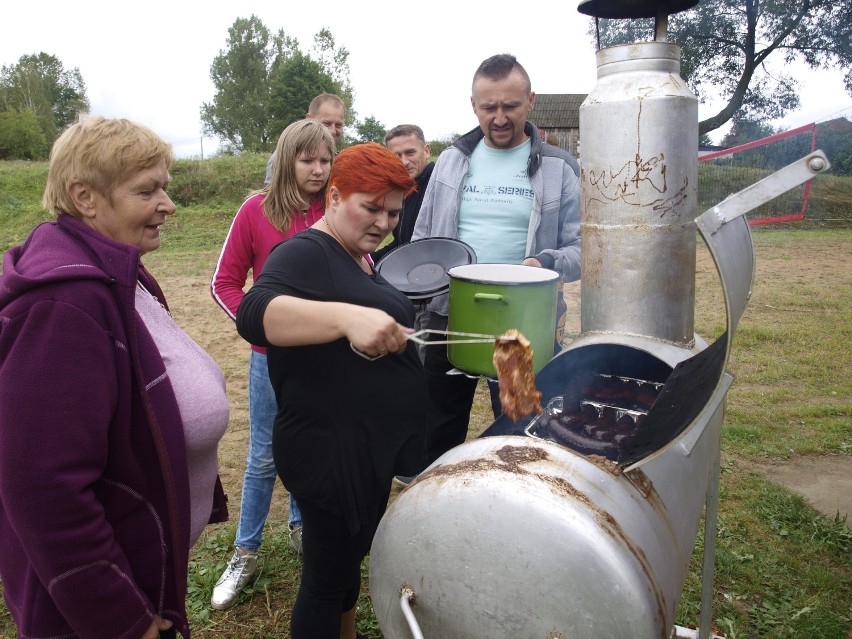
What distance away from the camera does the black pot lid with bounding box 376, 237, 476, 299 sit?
255cm

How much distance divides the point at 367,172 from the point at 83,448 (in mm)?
1012

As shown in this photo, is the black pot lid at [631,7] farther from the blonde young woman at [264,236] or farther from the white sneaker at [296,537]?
the white sneaker at [296,537]

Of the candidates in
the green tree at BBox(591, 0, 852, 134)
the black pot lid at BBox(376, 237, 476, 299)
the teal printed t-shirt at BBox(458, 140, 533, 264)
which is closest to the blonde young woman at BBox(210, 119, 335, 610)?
the black pot lid at BBox(376, 237, 476, 299)

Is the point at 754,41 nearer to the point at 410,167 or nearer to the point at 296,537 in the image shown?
the point at 410,167

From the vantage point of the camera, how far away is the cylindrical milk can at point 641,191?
79.8 inches

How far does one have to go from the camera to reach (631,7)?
91.4 inches

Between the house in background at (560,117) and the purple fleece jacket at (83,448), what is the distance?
23.6 metres

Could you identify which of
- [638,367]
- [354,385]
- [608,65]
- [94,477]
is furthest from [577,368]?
[94,477]

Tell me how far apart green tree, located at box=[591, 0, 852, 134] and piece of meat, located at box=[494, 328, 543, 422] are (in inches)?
117

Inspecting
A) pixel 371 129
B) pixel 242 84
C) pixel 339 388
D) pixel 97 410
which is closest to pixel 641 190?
pixel 339 388

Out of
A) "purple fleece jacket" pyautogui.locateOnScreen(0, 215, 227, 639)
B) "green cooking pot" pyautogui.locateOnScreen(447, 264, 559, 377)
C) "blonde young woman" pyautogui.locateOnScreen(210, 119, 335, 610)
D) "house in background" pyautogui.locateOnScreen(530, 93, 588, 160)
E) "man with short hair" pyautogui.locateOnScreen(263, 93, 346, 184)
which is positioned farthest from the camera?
"house in background" pyautogui.locateOnScreen(530, 93, 588, 160)

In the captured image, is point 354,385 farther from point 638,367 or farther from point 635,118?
point 635,118

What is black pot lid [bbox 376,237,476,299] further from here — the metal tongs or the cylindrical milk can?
the cylindrical milk can

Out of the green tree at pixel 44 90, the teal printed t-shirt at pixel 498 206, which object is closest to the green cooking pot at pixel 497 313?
the teal printed t-shirt at pixel 498 206
